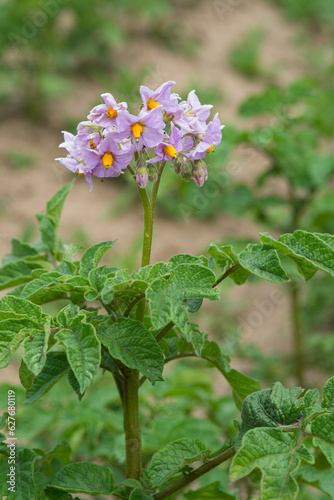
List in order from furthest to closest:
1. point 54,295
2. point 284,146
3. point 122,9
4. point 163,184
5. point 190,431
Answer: point 122,9 → point 163,184 → point 284,146 → point 190,431 → point 54,295

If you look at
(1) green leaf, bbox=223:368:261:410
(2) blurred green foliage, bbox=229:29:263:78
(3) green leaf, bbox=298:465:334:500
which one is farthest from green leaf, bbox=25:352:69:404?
(2) blurred green foliage, bbox=229:29:263:78

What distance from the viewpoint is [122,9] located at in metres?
6.52

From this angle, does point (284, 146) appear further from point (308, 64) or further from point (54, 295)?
point (308, 64)

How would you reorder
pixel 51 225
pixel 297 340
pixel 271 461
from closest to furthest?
pixel 271 461 < pixel 51 225 < pixel 297 340

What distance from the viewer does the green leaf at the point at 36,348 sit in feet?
3.70

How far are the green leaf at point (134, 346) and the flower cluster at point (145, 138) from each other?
283 millimetres

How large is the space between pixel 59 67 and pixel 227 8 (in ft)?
8.69

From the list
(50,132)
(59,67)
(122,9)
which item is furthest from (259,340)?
(122,9)

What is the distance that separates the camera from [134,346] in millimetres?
1233

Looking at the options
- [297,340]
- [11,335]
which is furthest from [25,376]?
[297,340]

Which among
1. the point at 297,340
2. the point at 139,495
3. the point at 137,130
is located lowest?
the point at 139,495

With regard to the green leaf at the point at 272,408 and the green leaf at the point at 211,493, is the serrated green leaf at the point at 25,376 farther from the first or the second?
the green leaf at the point at 211,493

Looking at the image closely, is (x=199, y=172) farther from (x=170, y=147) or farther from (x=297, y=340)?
(x=297, y=340)

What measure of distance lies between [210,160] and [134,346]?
271cm
